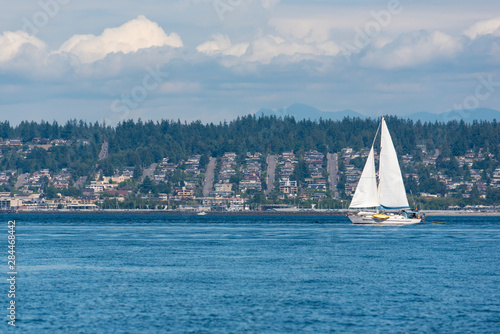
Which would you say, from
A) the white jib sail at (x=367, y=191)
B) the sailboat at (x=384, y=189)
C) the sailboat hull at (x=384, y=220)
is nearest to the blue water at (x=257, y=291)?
the sailboat hull at (x=384, y=220)

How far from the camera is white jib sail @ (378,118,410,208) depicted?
12638 centimetres

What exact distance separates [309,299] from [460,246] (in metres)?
41.6

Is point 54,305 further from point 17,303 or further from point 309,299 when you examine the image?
point 309,299

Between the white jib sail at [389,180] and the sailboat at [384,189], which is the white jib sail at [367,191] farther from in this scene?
the white jib sail at [389,180]

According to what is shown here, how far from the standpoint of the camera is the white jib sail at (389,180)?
126 m

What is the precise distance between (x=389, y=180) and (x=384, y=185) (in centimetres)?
114

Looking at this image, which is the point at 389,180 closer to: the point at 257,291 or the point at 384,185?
the point at 384,185

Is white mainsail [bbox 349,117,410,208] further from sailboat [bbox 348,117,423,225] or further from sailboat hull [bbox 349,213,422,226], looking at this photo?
sailboat hull [bbox 349,213,422,226]

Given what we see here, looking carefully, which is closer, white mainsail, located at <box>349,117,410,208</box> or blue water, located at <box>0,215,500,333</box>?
blue water, located at <box>0,215,500,333</box>

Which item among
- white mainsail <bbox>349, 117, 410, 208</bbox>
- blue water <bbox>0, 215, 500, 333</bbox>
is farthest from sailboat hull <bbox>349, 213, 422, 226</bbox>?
blue water <bbox>0, 215, 500, 333</bbox>

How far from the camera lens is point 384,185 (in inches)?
4980

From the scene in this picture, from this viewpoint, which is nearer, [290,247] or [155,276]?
[155,276]

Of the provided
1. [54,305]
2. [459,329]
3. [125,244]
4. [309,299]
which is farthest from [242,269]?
[125,244]

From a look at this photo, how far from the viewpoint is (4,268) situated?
185 feet
